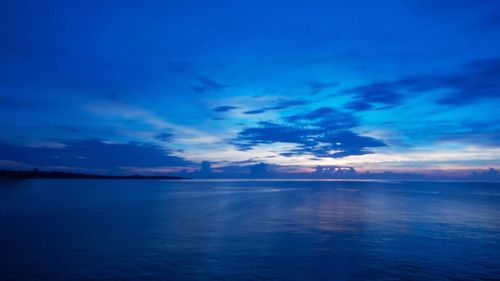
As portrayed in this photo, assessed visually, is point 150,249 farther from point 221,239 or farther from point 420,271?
→ point 420,271

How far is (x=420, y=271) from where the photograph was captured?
18547 millimetres

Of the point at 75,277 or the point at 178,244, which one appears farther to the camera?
the point at 178,244

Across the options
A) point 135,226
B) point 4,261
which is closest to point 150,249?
point 4,261

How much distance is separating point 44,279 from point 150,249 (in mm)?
7330

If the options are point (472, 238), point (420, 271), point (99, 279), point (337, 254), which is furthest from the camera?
point (472, 238)

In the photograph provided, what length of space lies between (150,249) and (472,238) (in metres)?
26.7

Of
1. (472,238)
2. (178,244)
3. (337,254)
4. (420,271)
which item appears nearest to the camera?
(420,271)

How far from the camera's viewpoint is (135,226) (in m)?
33.1

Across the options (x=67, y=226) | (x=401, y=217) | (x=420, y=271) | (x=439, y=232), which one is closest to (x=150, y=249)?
(x=67, y=226)

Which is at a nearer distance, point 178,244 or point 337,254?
point 337,254

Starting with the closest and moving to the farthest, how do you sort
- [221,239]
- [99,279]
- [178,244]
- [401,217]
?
1. [99,279]
2. [178,244]
3. [221,239]
4. [401,217]

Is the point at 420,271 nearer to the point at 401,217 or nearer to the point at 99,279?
the point at 99,279

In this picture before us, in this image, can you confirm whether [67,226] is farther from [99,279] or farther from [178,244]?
[99,279]

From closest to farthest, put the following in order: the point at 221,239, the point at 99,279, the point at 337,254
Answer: the point at 99,279, the point at 337,254, the point at 221,239
